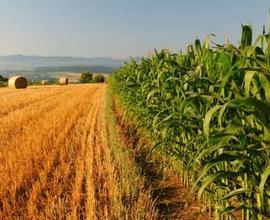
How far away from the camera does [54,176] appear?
228 inches

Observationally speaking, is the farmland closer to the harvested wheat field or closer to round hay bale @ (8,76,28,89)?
the harvested wheat field

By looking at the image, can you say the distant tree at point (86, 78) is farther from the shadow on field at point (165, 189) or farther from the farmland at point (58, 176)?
the shadow on field at point (165, 189)

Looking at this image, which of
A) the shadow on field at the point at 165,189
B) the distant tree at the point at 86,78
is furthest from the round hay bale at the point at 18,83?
the shadow on field at the point at 165,189

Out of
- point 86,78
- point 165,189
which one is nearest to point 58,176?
point 165,189

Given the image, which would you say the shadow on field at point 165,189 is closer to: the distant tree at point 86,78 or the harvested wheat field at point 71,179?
the harvested wheat field at point 71,179

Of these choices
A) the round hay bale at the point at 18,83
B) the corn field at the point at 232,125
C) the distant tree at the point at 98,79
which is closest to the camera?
the corn field at the point at 232,125

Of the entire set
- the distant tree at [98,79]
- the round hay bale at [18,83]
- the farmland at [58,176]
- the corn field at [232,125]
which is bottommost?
the distant tree at [98,79]

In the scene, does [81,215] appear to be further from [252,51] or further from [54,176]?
[252,51]

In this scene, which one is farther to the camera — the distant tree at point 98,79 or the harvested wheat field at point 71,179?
the distant tree at point 98,79

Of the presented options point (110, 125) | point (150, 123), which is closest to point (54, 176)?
point (150, 123)

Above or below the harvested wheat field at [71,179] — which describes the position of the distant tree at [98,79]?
below

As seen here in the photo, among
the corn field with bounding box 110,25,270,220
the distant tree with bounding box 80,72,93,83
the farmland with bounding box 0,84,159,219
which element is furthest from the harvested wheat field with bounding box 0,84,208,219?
the distant tree with bounding box 80,72,93,83

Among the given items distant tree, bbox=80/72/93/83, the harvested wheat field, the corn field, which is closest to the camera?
the corn field

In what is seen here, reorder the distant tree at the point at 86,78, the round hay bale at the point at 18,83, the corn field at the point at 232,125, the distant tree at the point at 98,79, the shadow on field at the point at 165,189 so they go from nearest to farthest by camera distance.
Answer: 1. the corn field at the point at 232,125
2. the shadow on field at the point at 165,189
3. the round hay bale at the point at 18,83
4. the distant tree at the point at 98,79
5. the distant tree at the point at 86,78
